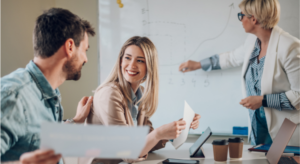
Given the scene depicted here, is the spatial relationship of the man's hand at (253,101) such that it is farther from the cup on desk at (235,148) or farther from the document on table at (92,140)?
the document on table at (92,140)

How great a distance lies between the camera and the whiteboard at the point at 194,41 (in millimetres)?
2223

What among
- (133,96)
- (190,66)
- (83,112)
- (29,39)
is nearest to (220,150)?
(133,96)

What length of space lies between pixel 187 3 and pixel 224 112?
3.59 feet

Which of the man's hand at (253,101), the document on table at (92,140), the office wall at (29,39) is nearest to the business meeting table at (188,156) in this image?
the man's hand at (253,101)

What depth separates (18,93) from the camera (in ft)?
2.40

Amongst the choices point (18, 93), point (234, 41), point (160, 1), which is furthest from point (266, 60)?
point (18, 93)

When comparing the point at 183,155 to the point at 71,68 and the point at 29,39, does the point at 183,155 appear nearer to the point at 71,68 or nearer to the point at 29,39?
the point at 71,68

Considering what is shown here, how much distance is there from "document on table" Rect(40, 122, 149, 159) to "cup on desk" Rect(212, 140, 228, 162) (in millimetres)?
714

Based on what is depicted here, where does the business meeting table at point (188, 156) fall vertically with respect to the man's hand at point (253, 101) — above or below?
below

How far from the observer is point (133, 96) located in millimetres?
1513

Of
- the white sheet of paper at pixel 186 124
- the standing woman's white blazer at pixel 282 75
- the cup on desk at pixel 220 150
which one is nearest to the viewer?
the cup on desk at pixel 220 150

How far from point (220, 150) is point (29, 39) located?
2.09 metres

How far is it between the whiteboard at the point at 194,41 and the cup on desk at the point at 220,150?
1095mm

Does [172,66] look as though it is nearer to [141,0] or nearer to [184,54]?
[184,54]
